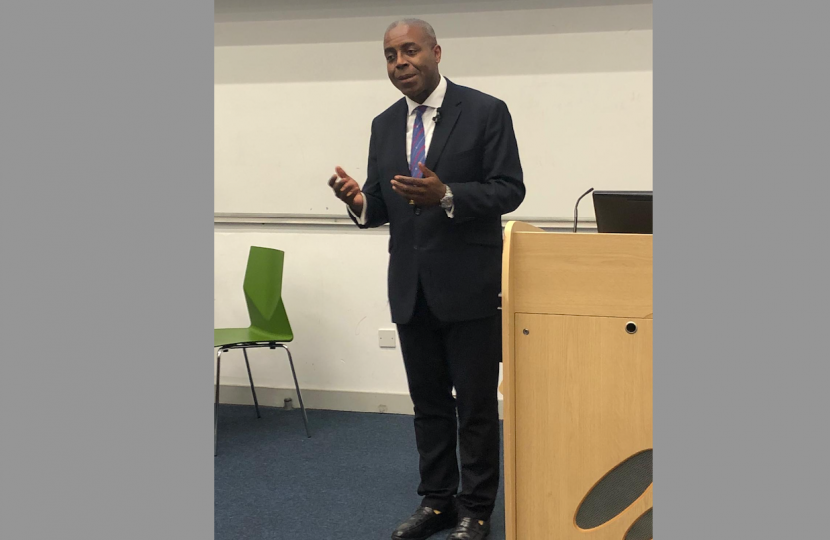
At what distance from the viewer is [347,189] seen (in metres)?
2.01

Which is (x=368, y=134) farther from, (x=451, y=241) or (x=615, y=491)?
(x=615, y=491)

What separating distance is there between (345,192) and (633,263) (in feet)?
2.80

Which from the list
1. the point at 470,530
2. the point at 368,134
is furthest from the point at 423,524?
the point at 368,134

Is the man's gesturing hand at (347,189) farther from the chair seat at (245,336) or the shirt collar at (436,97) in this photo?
the chair seat at (245,336)

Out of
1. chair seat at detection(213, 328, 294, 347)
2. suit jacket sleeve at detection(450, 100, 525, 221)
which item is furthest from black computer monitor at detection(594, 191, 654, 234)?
chair seat at detection(213, 328, 294, 347)

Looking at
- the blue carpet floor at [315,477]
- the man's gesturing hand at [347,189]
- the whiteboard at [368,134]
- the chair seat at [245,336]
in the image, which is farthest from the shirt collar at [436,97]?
the chair seat at [245,336]

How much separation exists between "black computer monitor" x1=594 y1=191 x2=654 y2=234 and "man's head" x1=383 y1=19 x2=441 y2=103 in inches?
24.3

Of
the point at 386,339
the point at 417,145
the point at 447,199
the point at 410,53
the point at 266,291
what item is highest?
the point at 410,53

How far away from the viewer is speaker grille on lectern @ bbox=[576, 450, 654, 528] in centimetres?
158

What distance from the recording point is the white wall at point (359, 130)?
11.3 ft

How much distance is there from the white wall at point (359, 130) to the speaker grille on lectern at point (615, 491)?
7.00 feet

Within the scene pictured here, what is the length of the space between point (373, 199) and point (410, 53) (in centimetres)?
47

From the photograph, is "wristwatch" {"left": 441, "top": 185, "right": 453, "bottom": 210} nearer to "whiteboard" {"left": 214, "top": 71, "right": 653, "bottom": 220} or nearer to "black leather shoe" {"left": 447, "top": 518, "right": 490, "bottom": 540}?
"black leather shoe" {"left": 447, "top": 518, "right": 490, "bottom": 540}

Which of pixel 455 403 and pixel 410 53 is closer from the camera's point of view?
pixel 410 53
